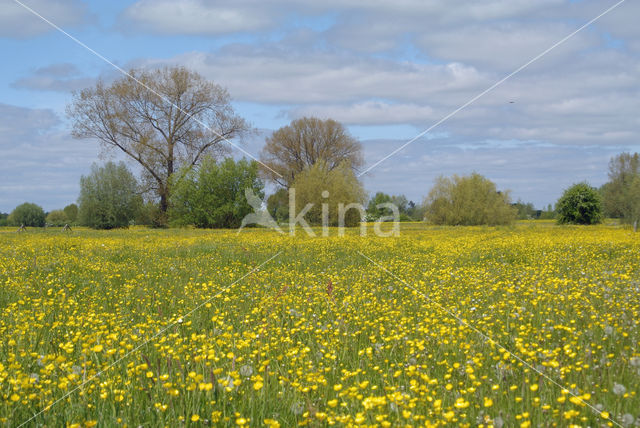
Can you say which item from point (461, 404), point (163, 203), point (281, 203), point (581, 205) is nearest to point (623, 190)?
point (581, 205)

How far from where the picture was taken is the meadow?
10.3 ft

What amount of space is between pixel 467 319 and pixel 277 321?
7.10 feet

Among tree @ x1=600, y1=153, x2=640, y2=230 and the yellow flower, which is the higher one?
tree @ x1=600, y1=153, x2=640, y2=230

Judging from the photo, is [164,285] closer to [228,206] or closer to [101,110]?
[228,206]

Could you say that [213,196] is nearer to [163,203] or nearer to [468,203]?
[163,203]

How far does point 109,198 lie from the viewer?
43.0m

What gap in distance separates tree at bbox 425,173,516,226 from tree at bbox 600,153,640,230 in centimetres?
1013

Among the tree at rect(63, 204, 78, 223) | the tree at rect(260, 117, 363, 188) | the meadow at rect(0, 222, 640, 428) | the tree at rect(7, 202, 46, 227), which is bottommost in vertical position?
the meadow at rect(0, 222, 640, 428)

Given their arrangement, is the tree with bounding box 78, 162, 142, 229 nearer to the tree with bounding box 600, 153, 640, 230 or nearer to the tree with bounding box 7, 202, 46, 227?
the tree with bounding box 7, 202, 46, 227

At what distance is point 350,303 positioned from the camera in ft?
21.1

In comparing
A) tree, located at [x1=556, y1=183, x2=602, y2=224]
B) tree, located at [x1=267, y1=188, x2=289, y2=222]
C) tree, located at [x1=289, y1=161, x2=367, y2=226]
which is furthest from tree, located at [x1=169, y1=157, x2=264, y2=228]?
tree, located at [x1=556, y1=183, x2=602, y2=224]

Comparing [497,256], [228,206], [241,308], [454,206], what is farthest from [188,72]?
[241,308]

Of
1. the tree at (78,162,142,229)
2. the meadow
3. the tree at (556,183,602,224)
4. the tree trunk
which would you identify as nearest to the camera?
the meadow

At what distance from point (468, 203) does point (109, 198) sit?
112ft
